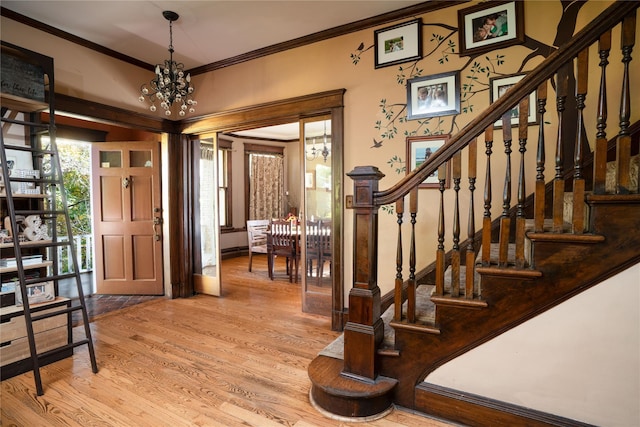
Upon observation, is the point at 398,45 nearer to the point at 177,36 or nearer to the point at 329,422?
the point at 177,36

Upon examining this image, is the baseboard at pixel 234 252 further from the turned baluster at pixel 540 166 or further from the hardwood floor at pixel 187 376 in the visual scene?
the turned baluster at pixel 540 166

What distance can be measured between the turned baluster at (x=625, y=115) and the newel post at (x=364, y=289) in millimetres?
1105

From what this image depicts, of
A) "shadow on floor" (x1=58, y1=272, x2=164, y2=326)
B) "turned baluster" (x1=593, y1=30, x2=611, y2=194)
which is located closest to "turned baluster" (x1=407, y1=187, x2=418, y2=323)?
"turned baluster" (x1=593, y1=30, x2=611, y2=194)

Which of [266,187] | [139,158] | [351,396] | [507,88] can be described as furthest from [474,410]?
[266,187]

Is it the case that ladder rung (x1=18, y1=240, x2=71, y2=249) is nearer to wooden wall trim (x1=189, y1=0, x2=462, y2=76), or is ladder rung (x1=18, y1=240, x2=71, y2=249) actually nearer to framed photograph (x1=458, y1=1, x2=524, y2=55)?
wooden wall trim (x1=189, y1=0, x2=462, y2=76)

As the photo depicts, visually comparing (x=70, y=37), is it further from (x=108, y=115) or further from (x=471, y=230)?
(x=471, y=230)

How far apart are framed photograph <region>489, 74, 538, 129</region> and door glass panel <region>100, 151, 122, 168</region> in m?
4.42

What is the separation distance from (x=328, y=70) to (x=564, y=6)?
6.24 feet

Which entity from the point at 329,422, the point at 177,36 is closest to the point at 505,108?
the point at 329,422

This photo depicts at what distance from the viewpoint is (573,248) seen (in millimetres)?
1557

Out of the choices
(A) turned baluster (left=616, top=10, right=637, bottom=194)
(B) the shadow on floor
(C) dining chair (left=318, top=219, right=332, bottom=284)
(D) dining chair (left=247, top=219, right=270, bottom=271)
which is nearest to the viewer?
(A) turned baluster (left=616, top=10, right=637, bottom=194)

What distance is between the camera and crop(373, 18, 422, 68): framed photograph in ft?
9.23

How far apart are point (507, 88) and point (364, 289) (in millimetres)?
1905

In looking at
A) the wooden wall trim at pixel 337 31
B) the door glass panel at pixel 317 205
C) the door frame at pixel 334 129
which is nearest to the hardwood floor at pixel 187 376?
the door frame at pixel 334 129
